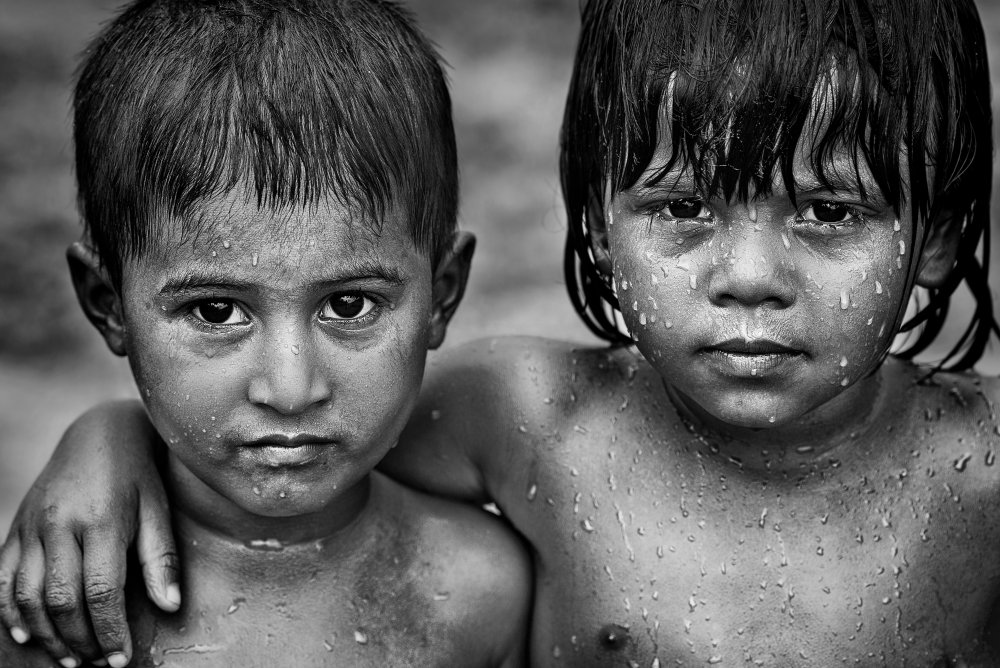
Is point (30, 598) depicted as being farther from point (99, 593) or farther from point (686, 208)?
point (686, 208)

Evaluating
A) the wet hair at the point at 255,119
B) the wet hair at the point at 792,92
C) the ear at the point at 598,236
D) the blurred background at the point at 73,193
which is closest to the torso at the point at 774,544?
the ear at the point at 598,236

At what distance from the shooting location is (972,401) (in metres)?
2.41

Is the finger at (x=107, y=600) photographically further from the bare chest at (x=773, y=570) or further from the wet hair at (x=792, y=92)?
the wet hair at (x=792, y=92)

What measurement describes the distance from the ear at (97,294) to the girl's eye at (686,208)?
0.80m

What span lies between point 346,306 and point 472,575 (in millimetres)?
554

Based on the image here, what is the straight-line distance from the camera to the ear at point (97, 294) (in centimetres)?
221

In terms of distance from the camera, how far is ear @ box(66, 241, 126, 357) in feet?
7.23

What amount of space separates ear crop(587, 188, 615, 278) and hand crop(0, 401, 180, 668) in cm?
77

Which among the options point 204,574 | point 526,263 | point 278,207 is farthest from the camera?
point 526,263

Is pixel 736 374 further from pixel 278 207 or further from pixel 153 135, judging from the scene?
pixel 153 135

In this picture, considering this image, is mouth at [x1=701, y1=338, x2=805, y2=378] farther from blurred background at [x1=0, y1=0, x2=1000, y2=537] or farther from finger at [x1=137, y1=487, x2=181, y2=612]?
blurred background at [x1=0, y1=0, x2=1000, y2=537]

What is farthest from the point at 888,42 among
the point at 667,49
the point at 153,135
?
the point at 153,135

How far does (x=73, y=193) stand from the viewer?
426 cm

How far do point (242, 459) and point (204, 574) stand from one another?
305 millimetres
